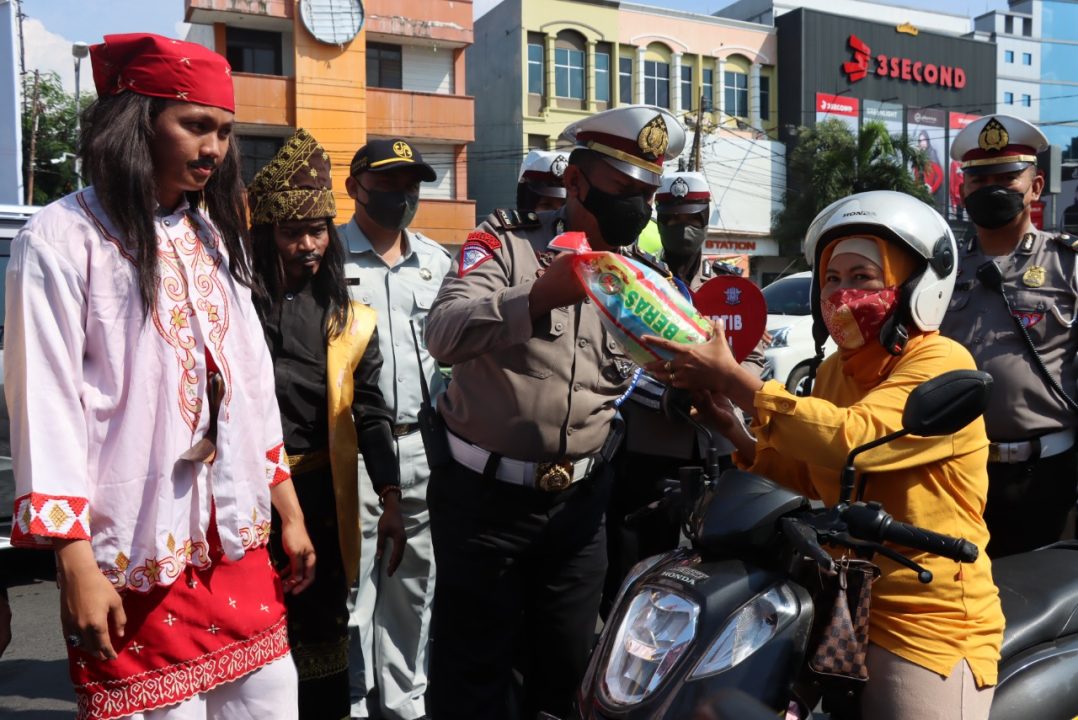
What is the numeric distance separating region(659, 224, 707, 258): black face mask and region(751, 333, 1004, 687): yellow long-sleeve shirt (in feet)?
7.34

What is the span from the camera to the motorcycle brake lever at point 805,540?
168cm

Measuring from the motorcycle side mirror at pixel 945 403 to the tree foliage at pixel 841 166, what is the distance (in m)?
28.4

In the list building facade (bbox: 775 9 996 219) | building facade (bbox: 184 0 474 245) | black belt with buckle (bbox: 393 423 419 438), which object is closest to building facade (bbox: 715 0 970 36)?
building facade (bbox: 775 9 996 219)

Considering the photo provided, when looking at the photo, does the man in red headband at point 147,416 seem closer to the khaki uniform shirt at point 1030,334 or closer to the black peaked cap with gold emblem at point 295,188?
the black peaked cap with gold emblem at point 295,188

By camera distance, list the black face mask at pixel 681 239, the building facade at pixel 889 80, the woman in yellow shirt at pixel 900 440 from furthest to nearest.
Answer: the building facade at pixel 889 80 → the black face mask at pixel 681 239 → the woman in yellow shirt at pixel 900 440

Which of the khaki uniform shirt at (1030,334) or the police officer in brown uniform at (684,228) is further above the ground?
Answer: the police officer in brown uniform at (684,228)

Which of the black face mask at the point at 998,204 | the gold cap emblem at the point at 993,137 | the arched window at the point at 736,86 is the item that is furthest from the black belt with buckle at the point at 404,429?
the arched window at the point at 736,86

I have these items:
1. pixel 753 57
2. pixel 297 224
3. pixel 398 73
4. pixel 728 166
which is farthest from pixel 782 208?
pixel 297 224

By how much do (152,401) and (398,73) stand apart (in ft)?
88.7

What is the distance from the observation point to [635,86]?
1296 inches

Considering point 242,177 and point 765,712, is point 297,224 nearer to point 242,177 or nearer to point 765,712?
point 242,177

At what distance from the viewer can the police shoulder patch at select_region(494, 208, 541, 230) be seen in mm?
2883

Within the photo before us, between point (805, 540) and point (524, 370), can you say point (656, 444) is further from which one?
point (805, 540)

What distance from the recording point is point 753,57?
35.8 meters
